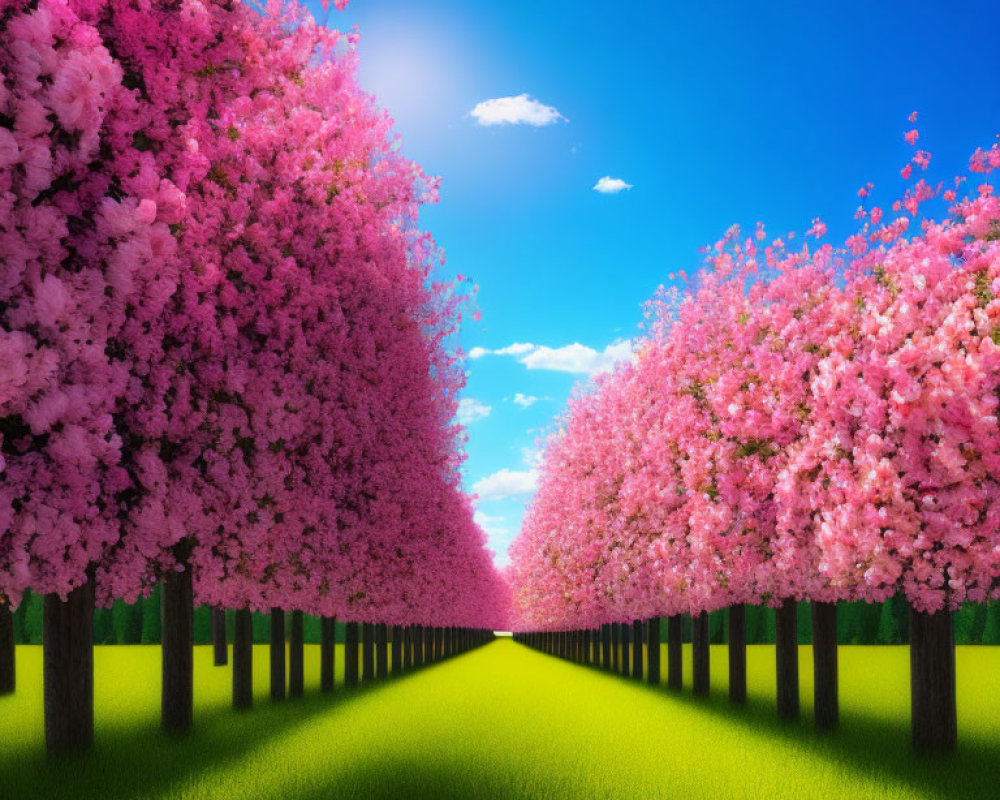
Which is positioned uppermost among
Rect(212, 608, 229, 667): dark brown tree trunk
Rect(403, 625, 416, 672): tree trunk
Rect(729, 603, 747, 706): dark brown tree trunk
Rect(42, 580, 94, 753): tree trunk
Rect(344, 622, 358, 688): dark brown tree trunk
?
Rect(42, 580, 94, 753): tree trunk

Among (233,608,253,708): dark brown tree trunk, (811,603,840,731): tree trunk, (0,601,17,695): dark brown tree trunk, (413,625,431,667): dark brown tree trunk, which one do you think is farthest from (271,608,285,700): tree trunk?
(413,625,431,667): dark brown tree trunk

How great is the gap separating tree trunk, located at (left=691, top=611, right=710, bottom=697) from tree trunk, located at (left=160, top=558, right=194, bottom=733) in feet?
48.0

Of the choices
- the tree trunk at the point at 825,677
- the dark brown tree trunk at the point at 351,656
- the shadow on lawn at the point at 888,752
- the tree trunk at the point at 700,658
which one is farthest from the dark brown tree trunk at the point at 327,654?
the tree trunk at the point at 825,677

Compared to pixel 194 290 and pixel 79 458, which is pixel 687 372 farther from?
pixel 79 458

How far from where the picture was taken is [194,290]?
42.9 feet

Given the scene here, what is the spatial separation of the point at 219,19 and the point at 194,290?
12.2 ft

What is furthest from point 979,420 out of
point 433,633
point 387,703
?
point 433,633

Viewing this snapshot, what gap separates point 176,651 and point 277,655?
8.12m

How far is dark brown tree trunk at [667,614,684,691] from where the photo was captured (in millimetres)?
28781

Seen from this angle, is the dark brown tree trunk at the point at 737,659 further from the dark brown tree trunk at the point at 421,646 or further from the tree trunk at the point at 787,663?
the dark brown tree trunk at the point at 421,646

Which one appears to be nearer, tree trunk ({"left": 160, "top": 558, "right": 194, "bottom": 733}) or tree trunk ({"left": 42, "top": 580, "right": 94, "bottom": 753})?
tree trunk ({"left": 42, "top": 580, "right": 94, "bottom": 753})

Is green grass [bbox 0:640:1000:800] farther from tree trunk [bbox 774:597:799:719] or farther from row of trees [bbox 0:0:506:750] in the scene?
row of trees [bbox 0:0:506:750]

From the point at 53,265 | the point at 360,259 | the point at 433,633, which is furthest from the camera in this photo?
the point at 433,633

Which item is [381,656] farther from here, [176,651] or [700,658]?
[176,651]
